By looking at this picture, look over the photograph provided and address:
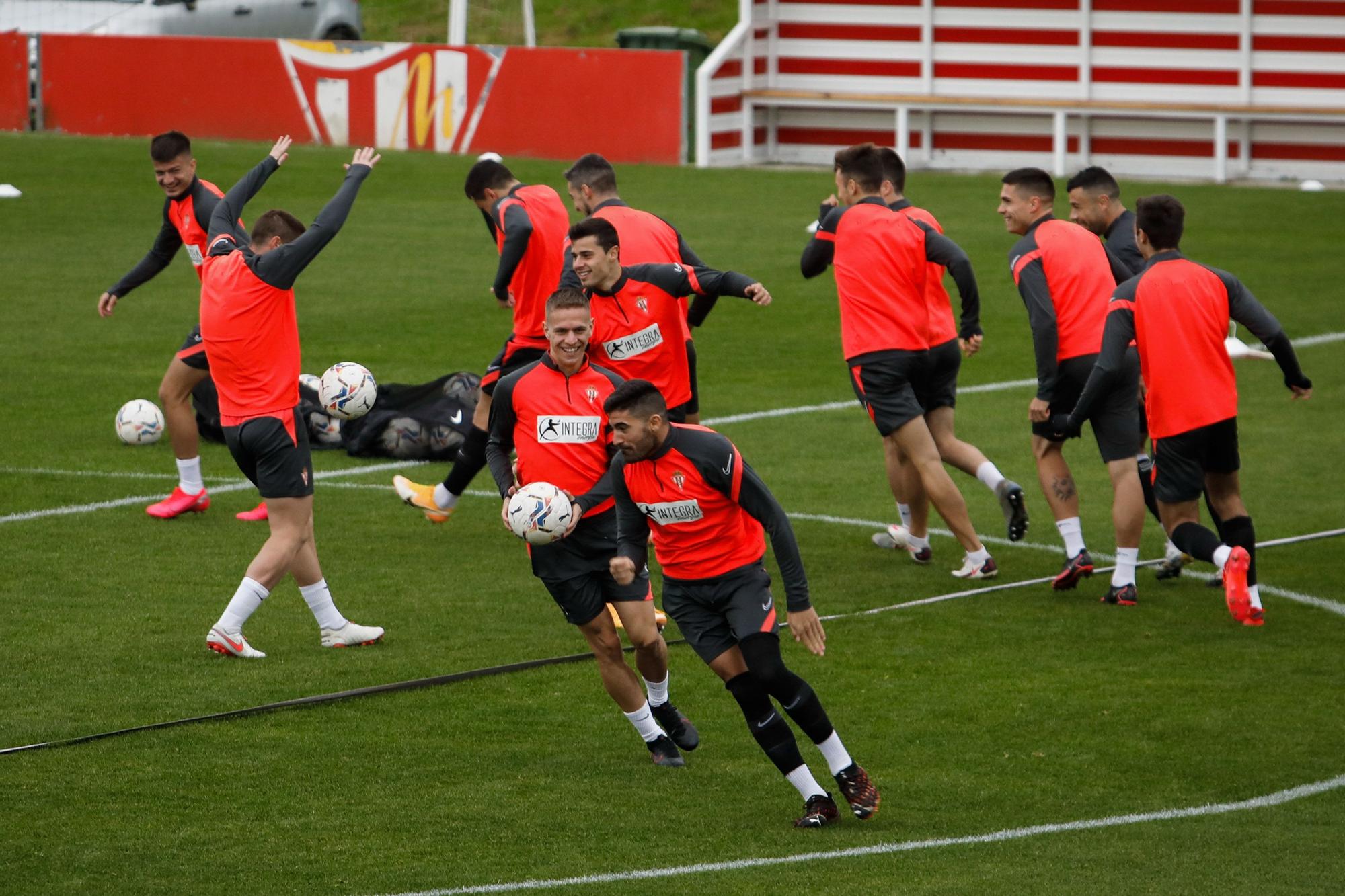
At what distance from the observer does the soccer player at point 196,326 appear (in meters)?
11.1

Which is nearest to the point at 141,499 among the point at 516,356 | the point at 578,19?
the point at 516,356

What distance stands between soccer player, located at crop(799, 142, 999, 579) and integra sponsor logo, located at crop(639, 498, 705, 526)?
3736 mm

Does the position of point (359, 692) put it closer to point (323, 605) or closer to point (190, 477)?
point (323, 605)

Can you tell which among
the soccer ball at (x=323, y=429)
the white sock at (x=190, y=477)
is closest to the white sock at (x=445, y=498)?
the white sock at (x=190, y=477)

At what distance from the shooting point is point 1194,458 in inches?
358

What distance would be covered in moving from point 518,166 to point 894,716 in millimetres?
20577

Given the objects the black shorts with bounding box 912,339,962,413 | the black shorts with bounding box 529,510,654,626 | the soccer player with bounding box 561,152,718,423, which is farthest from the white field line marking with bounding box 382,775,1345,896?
the black shorts with bounding box 912,339,962,413

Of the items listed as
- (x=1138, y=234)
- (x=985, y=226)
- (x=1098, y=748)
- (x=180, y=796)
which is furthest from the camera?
(x=985, y=226)

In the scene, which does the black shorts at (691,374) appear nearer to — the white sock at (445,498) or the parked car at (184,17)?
the white sock at (445,498)

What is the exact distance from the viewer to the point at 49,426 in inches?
568

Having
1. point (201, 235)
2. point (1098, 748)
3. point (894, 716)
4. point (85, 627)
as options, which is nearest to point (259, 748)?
point (85, 627)

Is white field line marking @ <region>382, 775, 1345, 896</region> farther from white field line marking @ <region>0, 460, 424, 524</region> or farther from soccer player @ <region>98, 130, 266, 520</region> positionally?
white field line marking @ <region>0, 460, 424, 524</region>

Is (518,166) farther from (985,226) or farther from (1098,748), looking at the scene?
(1098,748)

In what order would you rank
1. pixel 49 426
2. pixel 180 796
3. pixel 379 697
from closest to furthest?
pixel 180 796 < pixel 379 697 < pixel 49 426
